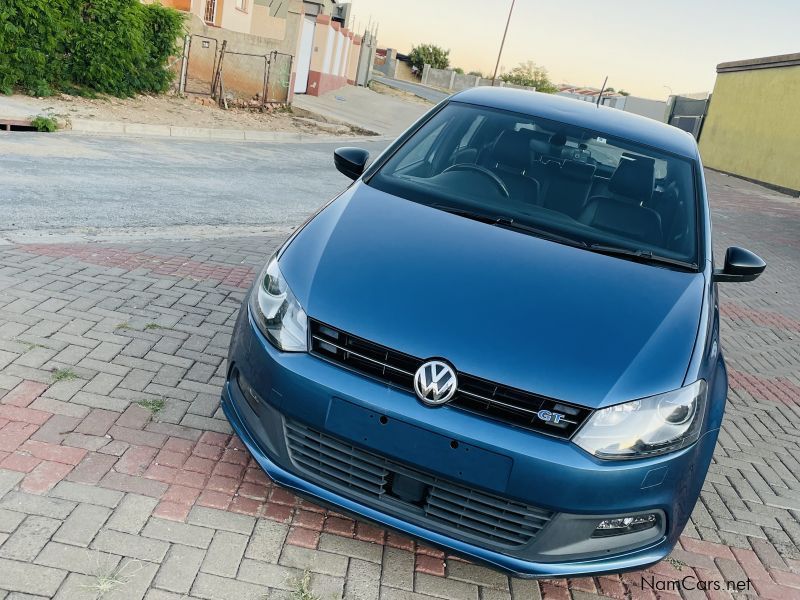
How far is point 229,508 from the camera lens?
2918 millimetres

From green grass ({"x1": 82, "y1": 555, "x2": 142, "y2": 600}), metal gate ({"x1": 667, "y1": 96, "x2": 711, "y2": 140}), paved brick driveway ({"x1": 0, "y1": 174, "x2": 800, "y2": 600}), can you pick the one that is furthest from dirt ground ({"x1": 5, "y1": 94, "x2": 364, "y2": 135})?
metal gate ({"x1": 667, "y1": 96, "x2": 711, "y2": 140})

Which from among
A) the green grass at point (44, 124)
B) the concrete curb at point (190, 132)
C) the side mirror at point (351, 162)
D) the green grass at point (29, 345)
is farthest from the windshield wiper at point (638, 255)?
the concrete curb at point (190, 132)

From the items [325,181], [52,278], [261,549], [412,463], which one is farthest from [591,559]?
[325,181]

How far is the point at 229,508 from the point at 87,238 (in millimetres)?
Answer: 3818

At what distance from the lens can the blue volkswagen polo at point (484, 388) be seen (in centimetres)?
243

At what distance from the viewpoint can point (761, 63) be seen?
27.9 metres

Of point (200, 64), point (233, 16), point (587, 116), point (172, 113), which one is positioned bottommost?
point (172, 113)

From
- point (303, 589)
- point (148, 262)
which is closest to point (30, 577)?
point (303, 589)

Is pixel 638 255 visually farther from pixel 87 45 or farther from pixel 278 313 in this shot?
pixel 87 45

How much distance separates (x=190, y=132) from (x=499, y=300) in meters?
12.2

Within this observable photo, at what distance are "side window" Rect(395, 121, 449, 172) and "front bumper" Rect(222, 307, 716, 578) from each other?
5.24ft

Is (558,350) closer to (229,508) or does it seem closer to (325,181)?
(229,508)

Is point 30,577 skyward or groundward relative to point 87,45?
groundward

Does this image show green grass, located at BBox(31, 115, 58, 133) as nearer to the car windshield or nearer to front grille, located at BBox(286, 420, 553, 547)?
the car windshield
